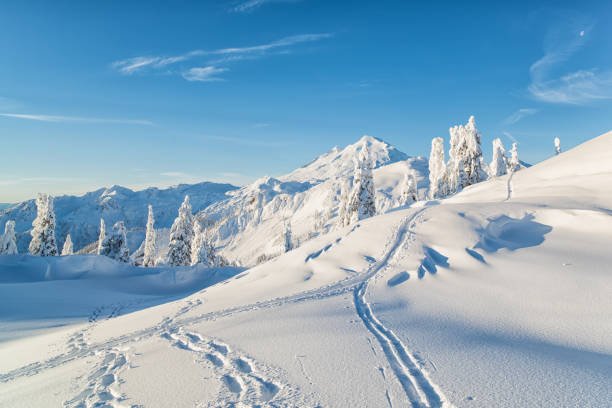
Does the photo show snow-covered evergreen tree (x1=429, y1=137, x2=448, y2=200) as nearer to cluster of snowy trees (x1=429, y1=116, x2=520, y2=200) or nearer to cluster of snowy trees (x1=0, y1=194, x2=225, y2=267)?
cluster of snowy trees (x1=429, y1=116, x2=520, y2=200)

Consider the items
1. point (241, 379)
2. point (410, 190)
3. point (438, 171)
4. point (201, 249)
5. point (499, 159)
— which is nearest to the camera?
point (241, 379)

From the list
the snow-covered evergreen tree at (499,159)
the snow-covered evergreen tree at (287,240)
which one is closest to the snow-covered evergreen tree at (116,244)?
the snow-covered evergreen tree at (287,240)

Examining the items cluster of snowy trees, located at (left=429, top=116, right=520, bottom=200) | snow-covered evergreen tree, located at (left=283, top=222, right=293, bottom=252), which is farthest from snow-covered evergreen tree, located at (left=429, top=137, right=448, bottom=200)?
snow-covered evergreen tree, located at (left=283, top=222, right=293, bottom=252)

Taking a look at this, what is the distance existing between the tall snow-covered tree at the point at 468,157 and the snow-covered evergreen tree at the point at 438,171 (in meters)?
2.09

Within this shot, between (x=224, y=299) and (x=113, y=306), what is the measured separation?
8650mm

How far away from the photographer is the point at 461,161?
43.7m

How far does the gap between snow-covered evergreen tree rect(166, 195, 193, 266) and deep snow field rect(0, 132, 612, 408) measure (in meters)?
21.0

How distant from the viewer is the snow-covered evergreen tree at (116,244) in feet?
124

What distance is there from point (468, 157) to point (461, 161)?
110 centimetres

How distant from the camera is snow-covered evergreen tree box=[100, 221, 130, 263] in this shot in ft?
124

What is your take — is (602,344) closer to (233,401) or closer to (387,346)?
(387,346)

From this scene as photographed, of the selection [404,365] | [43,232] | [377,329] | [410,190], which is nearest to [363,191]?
[410,190]

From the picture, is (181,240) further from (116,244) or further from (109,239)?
(109,239)

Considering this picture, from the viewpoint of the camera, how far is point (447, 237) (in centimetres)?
1317
